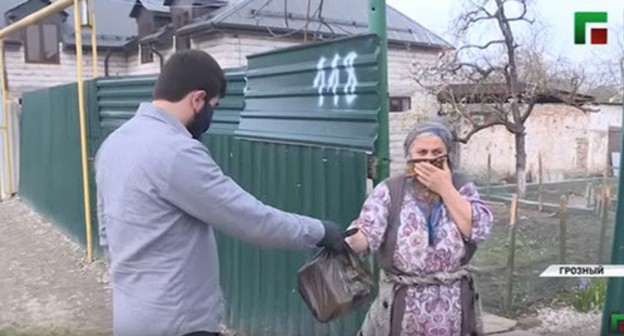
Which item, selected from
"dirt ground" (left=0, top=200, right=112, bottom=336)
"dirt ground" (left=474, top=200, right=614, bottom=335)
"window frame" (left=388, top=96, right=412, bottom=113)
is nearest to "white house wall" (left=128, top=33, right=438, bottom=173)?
"window frame" (left=388, top=96, right=412, bottom=113)

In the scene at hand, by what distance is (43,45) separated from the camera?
18.5 m

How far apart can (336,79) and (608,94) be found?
4.26 ft

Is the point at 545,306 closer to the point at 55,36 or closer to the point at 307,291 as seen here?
the point at 307,291

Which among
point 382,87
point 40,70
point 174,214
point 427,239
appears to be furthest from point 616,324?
point 40,70

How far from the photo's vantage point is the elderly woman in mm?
2410

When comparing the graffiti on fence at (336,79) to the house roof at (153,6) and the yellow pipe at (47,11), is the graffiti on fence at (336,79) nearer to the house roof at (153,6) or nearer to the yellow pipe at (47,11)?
the yellow pipe at (47,11)

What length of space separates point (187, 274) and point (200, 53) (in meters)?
0.76

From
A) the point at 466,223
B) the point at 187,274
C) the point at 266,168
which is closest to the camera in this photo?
the point at 187,274

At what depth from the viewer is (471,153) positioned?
4.89 m

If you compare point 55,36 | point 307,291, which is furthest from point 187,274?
point 55,36

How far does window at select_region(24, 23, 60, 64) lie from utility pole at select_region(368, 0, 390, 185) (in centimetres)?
1714

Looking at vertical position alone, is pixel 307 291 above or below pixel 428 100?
below

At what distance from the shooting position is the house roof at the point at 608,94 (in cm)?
275
